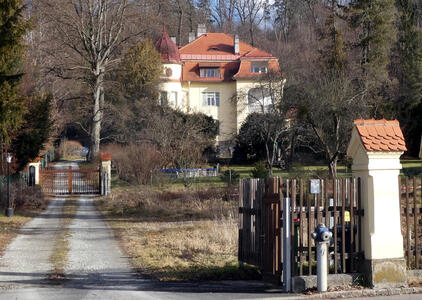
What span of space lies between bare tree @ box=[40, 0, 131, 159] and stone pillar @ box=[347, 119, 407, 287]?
36848 mm

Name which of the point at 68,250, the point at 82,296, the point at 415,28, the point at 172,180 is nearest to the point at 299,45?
the point at 415,28

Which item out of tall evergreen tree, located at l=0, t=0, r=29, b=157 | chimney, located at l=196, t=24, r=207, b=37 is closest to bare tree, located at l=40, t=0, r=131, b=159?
chimney, located at l=196, t=24, r=207, b=37

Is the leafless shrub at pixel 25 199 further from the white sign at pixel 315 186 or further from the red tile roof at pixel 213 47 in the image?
the red tile roof at pixel 213 47

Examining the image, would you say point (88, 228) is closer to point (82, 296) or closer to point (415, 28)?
point (82, 296)

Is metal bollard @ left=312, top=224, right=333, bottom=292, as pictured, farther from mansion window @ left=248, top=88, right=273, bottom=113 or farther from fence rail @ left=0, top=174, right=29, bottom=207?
mansion window @ left=248, top=88, right=273, bottom=113

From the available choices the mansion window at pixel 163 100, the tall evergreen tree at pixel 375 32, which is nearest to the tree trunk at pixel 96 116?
the mansion window at pixel 163 100

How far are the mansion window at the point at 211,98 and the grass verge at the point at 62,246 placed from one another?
34.9 meters

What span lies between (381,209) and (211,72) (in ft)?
175

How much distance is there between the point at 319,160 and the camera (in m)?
43.1

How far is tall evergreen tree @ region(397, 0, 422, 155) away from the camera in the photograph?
140 feet

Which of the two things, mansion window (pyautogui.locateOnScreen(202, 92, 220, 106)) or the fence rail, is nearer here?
the fence rail

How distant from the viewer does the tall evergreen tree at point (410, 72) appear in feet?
140

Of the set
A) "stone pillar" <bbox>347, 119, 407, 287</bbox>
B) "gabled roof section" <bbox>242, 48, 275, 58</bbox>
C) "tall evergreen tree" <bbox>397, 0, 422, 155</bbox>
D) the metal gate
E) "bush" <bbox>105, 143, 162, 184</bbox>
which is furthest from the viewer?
"gabled roof section" <bbox>242, 48, 275, 58</bbox>

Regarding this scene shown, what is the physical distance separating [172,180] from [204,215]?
1128 cm
